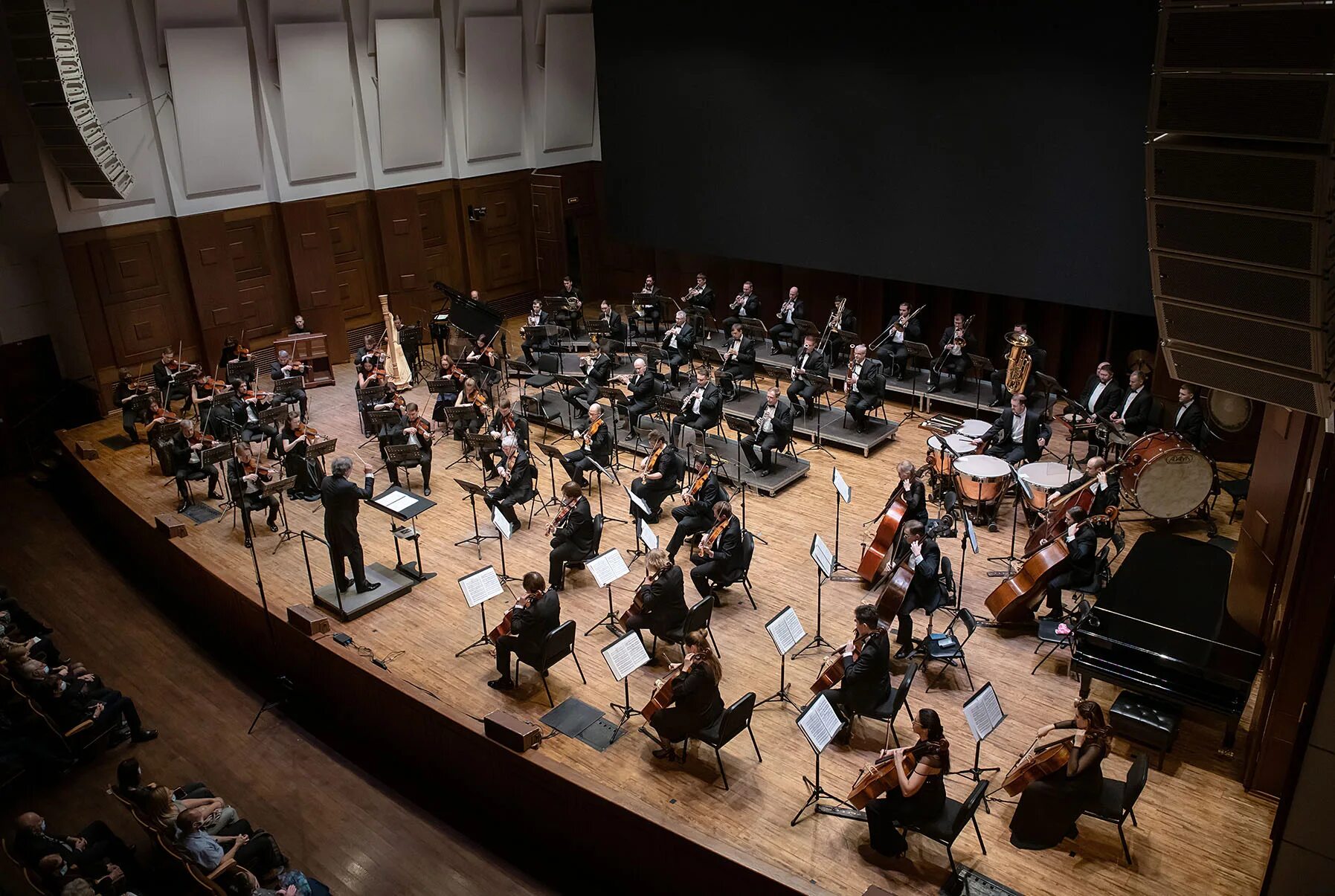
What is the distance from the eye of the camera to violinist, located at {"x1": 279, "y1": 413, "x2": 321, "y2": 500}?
1194 cm

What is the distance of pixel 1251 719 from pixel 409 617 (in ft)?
25.5

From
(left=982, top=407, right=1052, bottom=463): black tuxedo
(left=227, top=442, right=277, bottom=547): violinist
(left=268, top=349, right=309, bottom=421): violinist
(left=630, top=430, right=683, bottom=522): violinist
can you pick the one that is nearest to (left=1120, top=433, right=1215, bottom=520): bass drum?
(left=982, top=407, right=1052, bottom=463): black tuxedo

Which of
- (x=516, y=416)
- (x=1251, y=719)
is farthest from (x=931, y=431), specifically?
(x=1251, y=719)

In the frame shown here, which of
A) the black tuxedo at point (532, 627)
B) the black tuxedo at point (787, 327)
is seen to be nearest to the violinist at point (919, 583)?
the black tuxedo at point (532, 627)

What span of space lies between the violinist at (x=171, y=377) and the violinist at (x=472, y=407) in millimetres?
4708

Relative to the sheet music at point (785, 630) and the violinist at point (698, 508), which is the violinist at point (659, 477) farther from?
the sheet music at point (785, 630)

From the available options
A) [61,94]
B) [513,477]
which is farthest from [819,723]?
[61,94]

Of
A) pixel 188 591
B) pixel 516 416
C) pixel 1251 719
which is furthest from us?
pixel 516 416

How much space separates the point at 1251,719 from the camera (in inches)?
302

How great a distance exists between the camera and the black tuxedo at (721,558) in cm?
959

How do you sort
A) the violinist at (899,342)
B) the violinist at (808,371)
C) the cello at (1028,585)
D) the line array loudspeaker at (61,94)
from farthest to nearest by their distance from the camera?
the violinist at (899,342)
the violinist at (808,371)
the line array loudspeaker at (61,94)
the cello at (1028,585)

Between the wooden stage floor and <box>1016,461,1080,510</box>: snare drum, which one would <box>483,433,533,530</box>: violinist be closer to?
the wooden stage floor

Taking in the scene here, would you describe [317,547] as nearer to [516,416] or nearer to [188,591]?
[188,591]

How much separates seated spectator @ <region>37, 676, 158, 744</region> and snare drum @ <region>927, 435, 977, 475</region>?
8.78 metres
